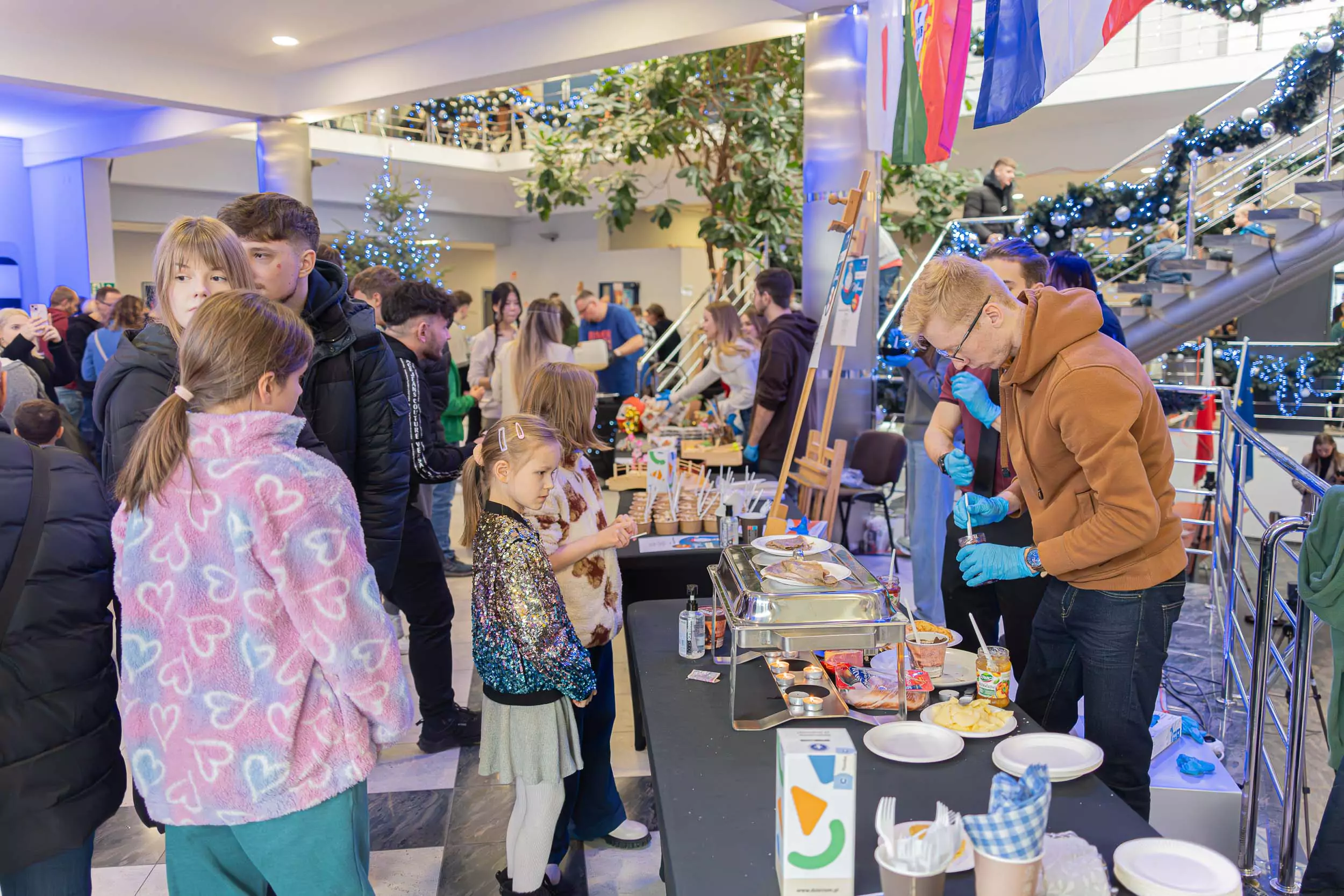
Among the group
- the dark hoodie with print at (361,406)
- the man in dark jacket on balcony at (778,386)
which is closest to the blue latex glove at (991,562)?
the dark hoodie with print at (361,406)

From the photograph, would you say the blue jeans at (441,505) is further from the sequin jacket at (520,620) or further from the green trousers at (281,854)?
the green trousers at (281,854)

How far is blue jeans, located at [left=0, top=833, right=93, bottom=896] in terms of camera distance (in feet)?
5.32

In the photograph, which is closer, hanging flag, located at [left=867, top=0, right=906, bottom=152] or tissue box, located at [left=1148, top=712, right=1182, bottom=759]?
tissue box, located at [left=1148, top=712, right=1182, bottom=759]

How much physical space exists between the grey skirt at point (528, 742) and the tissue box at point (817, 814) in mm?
973

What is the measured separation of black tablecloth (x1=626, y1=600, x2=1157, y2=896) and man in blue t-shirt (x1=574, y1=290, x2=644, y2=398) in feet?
18.6

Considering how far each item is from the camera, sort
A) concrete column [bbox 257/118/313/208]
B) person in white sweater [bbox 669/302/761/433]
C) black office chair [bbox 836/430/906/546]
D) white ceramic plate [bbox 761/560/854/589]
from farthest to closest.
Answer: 1. concrete column [bbox 257/118/313/208]
2. person in white sweater [bbox 669/302/761/433]
3. black office chair [bbox 836/430/906/546]
4. white ceramic plate [bbox 761/560/854/589]

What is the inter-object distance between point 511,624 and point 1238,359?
823 cm

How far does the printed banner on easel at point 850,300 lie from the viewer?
11.8 ft

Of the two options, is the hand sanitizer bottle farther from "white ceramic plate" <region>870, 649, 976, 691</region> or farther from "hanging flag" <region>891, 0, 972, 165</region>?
"hanging flag" <region>891, 0, 972, 165</region>

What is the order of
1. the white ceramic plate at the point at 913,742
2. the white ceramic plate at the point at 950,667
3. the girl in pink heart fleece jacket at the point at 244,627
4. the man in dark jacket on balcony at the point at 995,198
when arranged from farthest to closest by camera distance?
the man in dark jacket on balcony at the point at 995,198 → the white ceramic plate at the point at 950,667 → the white ceramic plate at the point at 913,742 → the girl in pink heart fleece jacket at the point at 244,627

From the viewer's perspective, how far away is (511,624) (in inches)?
81.1

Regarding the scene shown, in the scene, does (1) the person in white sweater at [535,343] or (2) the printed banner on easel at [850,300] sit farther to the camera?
(1) the person in white sweater at [535,343]

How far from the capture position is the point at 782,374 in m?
4.60

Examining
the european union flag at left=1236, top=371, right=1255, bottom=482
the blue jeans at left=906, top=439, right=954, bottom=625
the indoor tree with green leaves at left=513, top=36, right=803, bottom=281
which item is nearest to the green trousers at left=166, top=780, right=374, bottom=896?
the blue jeans at left=906, top=439, right=954, bottom=625
